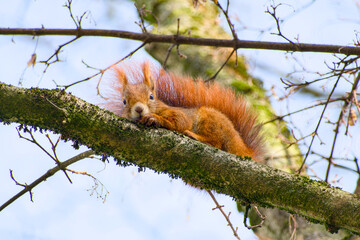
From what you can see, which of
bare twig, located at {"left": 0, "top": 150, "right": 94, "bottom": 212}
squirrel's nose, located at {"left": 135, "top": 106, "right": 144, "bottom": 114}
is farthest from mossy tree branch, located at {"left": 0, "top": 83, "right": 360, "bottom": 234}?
squirrel's nose, located at {"left": 135, "top": 106, "right": 144, "bottom": 114}

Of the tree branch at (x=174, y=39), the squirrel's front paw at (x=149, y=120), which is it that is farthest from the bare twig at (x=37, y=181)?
the tree branch at (x=174, y=39)

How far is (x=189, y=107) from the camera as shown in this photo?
10.2 ft

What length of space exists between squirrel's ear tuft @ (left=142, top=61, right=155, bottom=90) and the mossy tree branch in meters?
1.10

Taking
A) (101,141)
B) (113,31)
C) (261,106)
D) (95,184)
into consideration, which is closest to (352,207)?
(101,141)

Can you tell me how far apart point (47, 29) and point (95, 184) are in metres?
0.99

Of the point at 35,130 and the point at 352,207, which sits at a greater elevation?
the point at 35,130

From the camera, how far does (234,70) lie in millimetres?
3557

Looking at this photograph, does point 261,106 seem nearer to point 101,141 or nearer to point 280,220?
point 280,220

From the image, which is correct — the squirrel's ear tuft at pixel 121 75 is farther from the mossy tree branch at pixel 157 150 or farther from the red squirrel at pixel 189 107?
the mossy tree branch at pixel 157 150

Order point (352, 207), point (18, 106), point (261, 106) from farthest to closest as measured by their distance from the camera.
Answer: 1. point (261, 106)
2. point (18, 106)
3. point (352, 207)

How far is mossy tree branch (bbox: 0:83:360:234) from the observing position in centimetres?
189

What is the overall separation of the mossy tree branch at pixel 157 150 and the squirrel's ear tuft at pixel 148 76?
1.10 meters

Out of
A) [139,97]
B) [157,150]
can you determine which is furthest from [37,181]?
[139,97]

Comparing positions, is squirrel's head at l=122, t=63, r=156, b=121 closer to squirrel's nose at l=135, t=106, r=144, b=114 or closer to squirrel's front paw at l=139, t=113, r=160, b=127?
squirrel's nose at l=135, t=106, r=144, b=114
